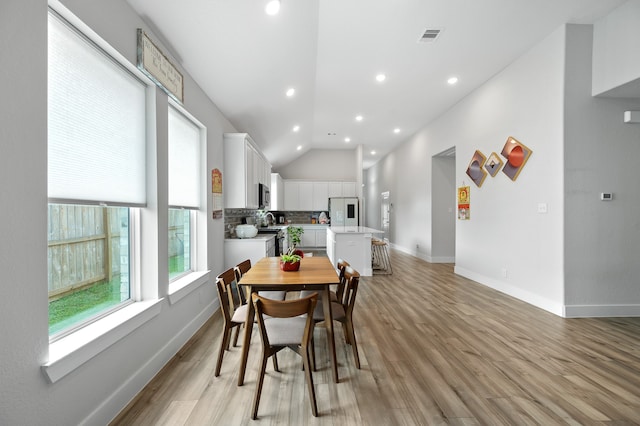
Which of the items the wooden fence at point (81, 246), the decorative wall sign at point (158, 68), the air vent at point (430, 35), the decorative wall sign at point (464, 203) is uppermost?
the air vent at point (430, 35)

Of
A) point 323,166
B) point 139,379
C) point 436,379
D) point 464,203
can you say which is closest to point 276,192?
point 323,166

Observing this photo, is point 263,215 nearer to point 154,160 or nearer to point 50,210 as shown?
point 154,160

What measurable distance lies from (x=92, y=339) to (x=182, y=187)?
1775 mm

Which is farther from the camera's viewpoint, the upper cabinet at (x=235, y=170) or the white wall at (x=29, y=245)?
the upper cabinet at (x=235, y=170)

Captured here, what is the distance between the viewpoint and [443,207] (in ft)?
23.4

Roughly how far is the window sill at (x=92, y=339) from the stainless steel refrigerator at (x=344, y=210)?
750 cm

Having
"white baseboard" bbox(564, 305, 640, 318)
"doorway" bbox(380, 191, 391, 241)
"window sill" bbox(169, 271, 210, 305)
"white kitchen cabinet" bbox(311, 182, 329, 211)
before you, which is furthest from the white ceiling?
"doorway" bbox(380, 191, 391, 241)

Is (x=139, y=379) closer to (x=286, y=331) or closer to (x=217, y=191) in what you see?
(x=286, y=331)

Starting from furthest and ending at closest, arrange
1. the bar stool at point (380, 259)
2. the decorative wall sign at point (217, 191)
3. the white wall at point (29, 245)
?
the bar stool at point (380, 259) < the decorative wall sign at point (217, 191) < the white wall at point (29, 245)

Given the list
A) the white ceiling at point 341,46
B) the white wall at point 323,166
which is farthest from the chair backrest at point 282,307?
the white wall at point 323,166

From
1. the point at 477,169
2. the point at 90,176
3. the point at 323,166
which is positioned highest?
the point at 323,166

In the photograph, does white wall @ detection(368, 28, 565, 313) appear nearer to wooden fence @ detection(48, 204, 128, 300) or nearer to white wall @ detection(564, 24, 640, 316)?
white wall @ detection(564, 24, 640, 316)

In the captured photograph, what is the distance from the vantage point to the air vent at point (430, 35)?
3539 mm

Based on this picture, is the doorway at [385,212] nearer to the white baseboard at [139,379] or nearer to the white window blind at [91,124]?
the white baseboard at [139,379]
